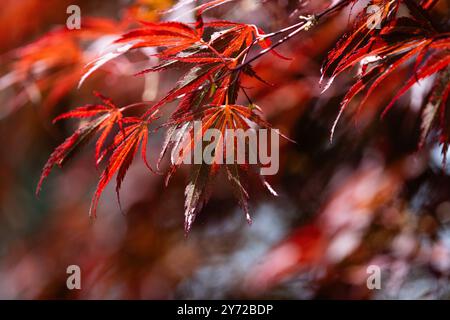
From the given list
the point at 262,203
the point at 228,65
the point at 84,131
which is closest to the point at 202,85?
the point at 228,65

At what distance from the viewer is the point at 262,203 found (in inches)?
53.6

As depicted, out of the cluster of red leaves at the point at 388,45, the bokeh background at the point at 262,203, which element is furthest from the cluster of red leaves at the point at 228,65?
the bokeh background at the point at 262,203

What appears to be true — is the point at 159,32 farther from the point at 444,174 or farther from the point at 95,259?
the point at 95,259

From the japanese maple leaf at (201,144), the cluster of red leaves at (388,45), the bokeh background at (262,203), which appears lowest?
the japanese maple leaf at (201,144)

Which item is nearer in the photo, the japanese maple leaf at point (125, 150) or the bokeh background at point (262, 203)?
the japanese maple leaf at point (125, 150)

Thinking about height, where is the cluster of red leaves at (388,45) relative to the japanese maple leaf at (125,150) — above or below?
above

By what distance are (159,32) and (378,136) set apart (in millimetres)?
657

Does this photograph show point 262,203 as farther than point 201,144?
Yes

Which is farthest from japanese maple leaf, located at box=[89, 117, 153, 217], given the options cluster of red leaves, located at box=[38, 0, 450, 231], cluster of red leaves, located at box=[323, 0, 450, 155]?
cluster of red leaves, located at box=[323, 0, 450, 155]

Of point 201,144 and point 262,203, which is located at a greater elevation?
point 262,203

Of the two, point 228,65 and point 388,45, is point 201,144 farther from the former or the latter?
point 388,45

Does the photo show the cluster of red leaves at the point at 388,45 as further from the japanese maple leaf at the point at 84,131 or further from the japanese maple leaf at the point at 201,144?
the japanese maple leaf at the point at 84,131

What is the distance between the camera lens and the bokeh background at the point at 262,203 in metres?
0.96

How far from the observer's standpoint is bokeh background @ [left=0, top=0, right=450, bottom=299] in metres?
0.96
